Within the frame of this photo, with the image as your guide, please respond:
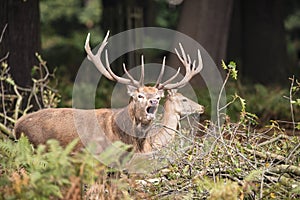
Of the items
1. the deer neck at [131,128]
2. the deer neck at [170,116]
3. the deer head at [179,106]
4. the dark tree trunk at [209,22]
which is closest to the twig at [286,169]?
the deer neck at [131,128]

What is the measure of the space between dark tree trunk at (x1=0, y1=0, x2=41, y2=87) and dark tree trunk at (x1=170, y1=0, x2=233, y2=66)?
4362 millimetres

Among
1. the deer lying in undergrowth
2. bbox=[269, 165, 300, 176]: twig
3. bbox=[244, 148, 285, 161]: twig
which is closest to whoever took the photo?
bbox=[269, 165, 300, 176]: twig

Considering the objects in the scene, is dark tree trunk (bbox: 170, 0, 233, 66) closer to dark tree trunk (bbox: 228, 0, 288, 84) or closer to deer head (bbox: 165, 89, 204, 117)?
dark tree trunk (bbox: 228, 0, 288, 84)

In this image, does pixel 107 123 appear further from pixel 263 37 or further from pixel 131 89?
pixel 263 37

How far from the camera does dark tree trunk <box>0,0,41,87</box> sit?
36.9 ft

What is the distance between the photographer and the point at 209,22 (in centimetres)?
1521

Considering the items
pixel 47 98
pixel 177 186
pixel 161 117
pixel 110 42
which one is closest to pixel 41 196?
pixel 177 186

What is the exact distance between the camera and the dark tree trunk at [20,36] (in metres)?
11.2

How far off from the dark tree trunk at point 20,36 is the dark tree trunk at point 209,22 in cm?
436

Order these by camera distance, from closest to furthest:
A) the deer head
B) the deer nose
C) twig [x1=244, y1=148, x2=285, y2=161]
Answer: twig [x1=244, y1=148, x2=285, y2=161] → the deer nose → the deer head

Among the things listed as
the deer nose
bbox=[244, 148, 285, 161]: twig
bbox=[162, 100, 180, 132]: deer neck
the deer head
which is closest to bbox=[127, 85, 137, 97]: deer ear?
the deer nose

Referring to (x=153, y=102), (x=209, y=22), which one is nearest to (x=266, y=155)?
(x=153, y=102)

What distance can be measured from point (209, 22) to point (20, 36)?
4.87 m

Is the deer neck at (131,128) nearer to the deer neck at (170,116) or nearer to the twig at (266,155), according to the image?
the deer neck at (170,116)
